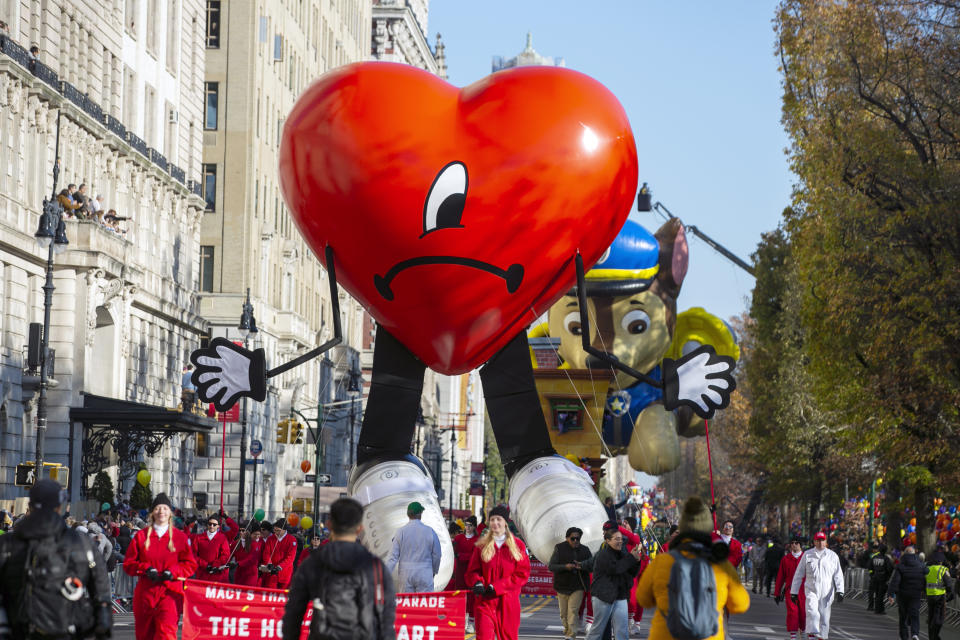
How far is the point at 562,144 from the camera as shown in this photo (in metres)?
13.0

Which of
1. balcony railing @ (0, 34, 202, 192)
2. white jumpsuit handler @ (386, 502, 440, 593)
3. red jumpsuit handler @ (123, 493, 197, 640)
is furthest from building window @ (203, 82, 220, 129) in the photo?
white jumpsuit handler @ (386, 502, 440, 593)

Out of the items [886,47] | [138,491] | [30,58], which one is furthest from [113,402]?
[886,47]

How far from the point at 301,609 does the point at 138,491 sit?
115 feet

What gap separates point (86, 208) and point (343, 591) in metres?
33.2

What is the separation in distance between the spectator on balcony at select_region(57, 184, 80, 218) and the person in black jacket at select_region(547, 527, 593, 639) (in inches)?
934

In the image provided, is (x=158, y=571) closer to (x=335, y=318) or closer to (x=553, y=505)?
(x=335, y=318)

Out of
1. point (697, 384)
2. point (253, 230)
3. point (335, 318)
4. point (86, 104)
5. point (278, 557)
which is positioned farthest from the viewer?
point (253, 230)

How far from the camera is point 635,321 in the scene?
3625cm

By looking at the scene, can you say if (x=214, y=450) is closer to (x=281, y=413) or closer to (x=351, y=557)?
(x=281, y=413)

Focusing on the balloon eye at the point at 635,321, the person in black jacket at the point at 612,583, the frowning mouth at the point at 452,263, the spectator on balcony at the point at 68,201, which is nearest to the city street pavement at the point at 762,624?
the person in black jacket at the point at 612,583

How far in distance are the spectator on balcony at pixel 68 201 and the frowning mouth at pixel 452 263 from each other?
2614cm

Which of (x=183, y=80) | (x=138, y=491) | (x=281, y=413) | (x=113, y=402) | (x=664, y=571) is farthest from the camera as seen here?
(x=281, y=413)

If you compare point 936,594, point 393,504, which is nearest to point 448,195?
point 393,504

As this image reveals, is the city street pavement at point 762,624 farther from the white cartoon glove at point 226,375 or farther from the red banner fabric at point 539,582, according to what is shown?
the white cartoon glove at point 226,375
